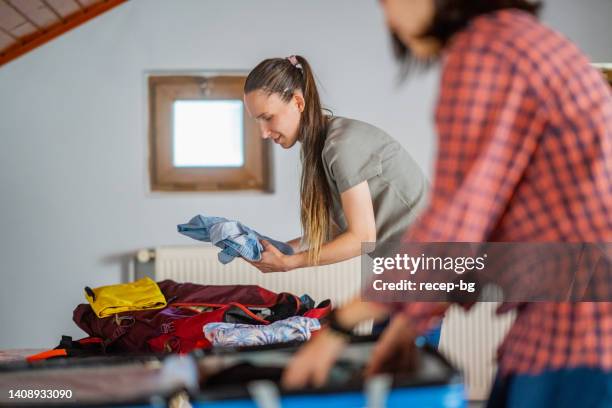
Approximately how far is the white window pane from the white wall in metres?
0.15

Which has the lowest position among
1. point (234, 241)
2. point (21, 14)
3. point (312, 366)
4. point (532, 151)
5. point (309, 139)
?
point (312, 366)

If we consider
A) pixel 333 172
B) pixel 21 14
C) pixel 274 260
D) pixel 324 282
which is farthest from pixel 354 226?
pixel 21 14

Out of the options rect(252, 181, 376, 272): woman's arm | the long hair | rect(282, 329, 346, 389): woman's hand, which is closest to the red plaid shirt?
rect(282, 329, 346, 389): woman's hand

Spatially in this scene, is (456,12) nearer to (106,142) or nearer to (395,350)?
(395,350)

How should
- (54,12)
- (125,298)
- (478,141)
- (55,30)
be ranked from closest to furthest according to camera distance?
(478,141), (125,298), (54,12), (55,30)

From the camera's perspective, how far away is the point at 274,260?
74.5 inches

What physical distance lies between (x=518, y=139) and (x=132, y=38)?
250 cm

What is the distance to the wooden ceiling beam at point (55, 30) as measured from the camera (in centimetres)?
287

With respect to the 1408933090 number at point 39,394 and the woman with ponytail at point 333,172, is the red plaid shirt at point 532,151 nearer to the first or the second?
the 1408933090 number at point 39,394

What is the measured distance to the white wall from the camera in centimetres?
291

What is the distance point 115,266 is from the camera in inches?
116

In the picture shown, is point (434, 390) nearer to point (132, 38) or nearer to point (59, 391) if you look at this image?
point (59, 391)

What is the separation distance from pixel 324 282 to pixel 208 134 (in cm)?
80

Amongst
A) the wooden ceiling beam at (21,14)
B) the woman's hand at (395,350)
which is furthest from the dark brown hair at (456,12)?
the wooden ceiling beam at (21,14)
